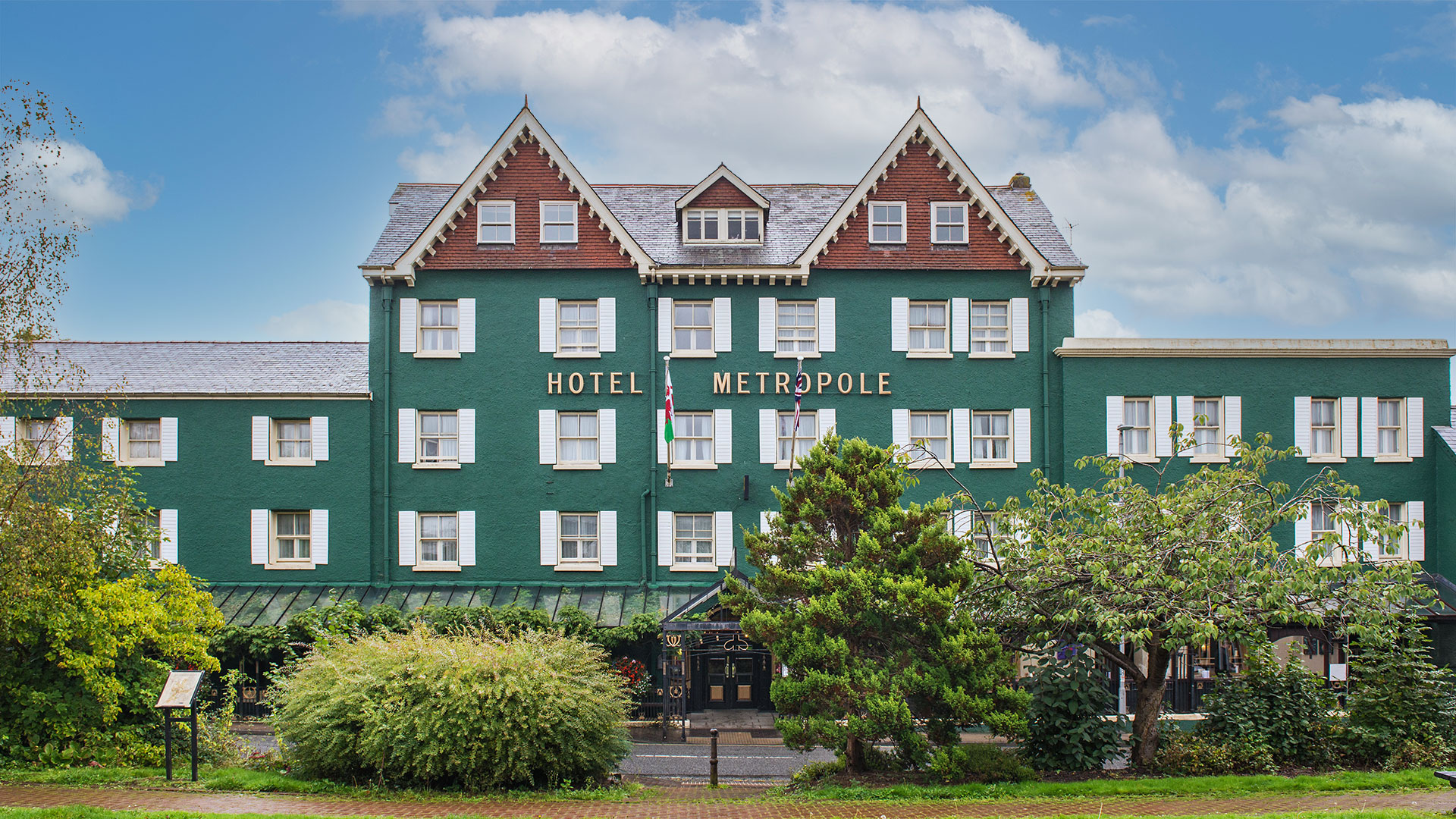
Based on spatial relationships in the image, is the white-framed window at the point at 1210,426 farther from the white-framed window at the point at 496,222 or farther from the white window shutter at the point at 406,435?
the white window shutter at the point at 406,435

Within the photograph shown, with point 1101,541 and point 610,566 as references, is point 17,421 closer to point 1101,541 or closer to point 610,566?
point 610,566

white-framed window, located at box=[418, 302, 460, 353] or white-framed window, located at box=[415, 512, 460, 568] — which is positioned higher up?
white-framed window, located at box=[418, 302, 460, 353]

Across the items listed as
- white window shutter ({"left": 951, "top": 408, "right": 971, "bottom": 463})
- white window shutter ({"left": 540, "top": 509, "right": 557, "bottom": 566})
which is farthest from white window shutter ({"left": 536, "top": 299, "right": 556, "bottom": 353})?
white window shutter ({"left": 951, "top": 408, "right": 971, "bottom": 463})

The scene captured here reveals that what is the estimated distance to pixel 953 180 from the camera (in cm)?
2919

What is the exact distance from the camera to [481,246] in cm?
2878

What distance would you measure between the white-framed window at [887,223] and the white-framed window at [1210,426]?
1000 cm

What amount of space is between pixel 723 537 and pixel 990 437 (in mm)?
8460

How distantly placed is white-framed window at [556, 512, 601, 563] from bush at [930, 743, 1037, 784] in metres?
14.0

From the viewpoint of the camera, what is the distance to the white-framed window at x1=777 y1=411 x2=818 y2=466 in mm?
28516

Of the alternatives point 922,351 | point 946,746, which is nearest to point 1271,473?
point 922,351

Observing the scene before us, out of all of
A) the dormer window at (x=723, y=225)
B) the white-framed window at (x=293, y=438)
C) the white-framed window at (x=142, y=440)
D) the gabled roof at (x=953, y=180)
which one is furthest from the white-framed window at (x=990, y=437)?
the white-framed window at (x=142, y=440)

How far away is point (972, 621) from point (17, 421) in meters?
26.8

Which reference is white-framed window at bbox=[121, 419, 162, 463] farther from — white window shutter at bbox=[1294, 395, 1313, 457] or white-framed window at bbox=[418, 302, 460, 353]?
white window shutter at bbox=[1294, 395, 1313, 457]

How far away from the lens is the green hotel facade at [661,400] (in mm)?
28203
